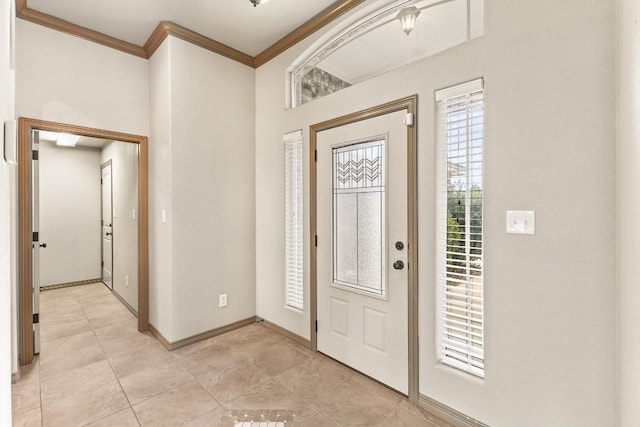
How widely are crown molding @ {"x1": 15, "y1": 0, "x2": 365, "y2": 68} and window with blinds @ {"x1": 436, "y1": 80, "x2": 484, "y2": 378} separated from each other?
1.26m

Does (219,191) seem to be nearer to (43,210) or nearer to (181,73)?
(181,73)

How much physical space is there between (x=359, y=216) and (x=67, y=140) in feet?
16.4

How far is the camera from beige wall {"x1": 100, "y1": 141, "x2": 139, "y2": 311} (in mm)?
3855

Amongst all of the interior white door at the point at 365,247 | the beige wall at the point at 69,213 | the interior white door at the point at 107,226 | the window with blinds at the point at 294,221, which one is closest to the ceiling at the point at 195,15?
the window with blinds at the point at 294,221

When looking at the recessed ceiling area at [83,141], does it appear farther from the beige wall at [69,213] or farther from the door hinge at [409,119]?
the door hinge at [409,119]

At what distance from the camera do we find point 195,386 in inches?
92.4

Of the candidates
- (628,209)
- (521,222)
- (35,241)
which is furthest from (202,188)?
(628,209)

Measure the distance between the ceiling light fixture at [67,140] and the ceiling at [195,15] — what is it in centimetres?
250

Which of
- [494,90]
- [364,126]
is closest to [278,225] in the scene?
[364,126]

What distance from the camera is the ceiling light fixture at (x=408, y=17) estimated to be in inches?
86.7

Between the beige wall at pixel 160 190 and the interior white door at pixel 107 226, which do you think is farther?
the interior white door at pixel 107 226

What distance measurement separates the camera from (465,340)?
76.7 inches

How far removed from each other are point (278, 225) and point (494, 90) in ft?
7.31

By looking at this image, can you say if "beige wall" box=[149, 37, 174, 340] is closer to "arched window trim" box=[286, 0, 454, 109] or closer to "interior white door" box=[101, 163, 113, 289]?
"arched window trim" box=[286, 0, 454, 109]
